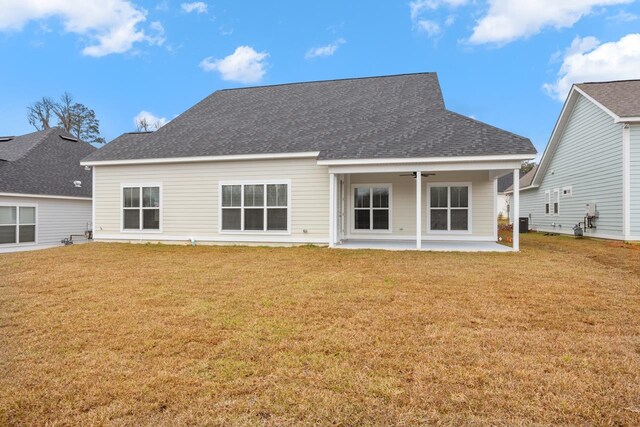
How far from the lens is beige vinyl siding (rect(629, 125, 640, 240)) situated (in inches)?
482

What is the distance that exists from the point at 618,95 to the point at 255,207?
1498 cm

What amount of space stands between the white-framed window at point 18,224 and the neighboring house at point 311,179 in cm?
468

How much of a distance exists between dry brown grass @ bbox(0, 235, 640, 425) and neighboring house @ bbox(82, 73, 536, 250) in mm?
4945

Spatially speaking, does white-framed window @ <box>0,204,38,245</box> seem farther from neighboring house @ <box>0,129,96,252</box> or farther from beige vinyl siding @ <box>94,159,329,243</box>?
beige vinyl siding @ <box>94,159,329,243</box>

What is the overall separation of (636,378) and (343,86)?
50.3 ft

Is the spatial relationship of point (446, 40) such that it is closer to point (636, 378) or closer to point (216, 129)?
point (216, 129)

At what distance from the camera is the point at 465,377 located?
2.78m

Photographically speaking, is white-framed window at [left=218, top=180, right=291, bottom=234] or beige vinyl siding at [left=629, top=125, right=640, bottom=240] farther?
beige vinyl siding at [left=629, top=125, right=640, bottom=240]

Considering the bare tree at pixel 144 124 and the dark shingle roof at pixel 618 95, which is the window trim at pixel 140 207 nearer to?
the dark shingle roof at pixel 618 95

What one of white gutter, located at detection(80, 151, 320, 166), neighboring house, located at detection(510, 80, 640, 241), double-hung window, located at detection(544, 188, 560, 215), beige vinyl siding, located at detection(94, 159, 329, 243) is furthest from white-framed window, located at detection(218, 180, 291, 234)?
double-hung window, located at detection(544, 188, 560, 215)

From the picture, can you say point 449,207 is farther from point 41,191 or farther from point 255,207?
point 41,191

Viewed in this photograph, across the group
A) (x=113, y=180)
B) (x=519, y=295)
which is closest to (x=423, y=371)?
(x=519, y=295)

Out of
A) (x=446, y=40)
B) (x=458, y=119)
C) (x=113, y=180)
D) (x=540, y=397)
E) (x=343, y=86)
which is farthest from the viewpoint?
(x=446, y=40)

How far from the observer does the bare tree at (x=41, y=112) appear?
36.2 metres
